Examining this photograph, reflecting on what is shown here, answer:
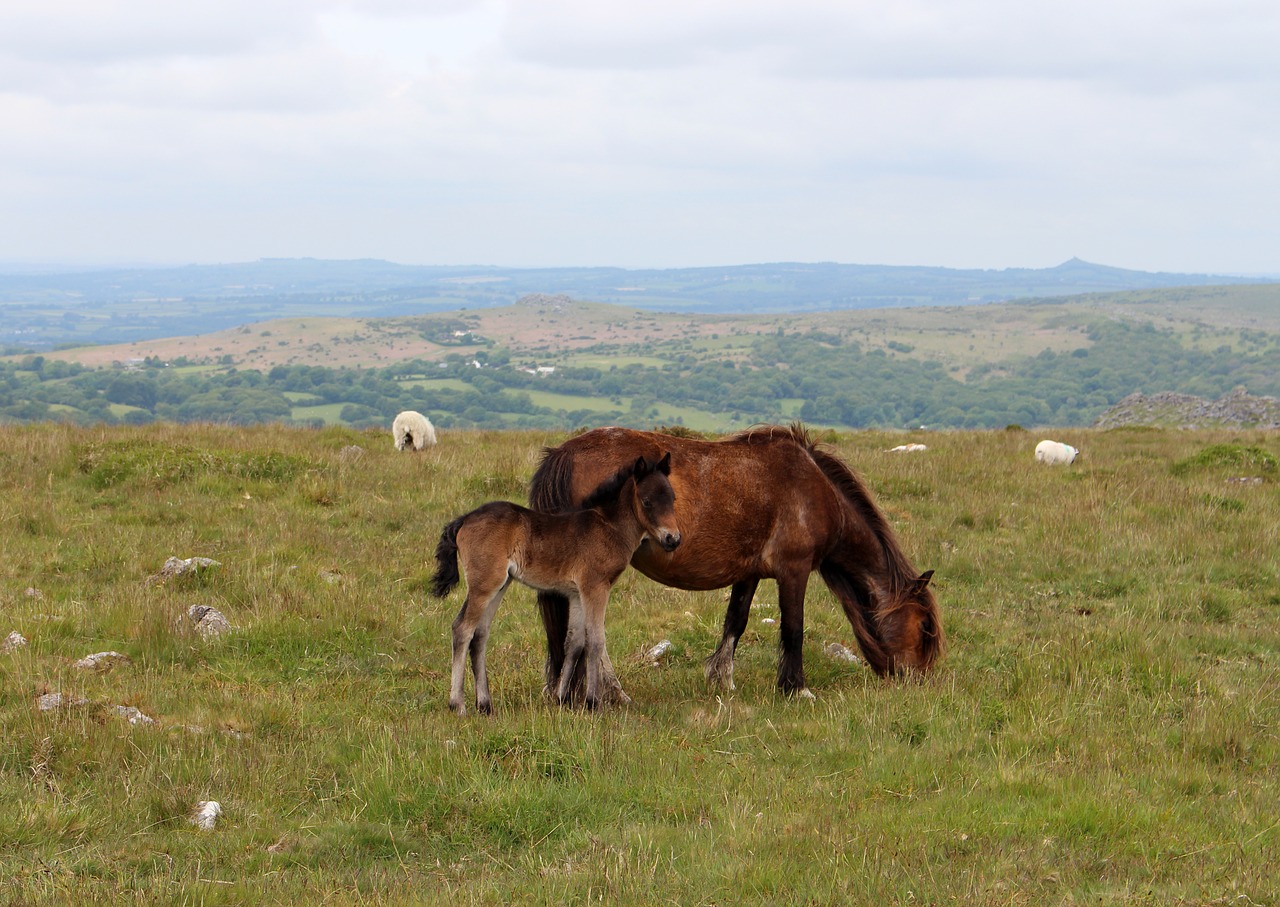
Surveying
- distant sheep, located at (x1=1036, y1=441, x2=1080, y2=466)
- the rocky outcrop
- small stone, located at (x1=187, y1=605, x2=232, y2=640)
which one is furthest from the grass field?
the rocky outcrop

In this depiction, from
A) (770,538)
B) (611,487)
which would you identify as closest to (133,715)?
(611,487)

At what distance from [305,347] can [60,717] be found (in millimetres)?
154093

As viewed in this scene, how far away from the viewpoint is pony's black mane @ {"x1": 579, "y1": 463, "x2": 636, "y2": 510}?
787 cm

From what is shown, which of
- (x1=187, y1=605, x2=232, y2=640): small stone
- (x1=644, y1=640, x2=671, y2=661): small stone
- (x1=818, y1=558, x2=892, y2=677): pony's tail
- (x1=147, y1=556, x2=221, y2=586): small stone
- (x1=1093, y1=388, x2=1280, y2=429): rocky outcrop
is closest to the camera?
(x1=818, y1=558, x2=892, y2=677): pony's tail

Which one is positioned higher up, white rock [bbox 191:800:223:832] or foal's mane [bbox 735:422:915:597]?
foal's mane [bbox 735:422:915:597]

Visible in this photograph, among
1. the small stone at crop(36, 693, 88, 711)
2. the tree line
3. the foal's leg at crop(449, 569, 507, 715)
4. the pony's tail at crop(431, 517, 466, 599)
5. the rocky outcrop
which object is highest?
the pony's tail at crop(431, 517, 466, 599)

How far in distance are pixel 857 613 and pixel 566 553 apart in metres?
2.89

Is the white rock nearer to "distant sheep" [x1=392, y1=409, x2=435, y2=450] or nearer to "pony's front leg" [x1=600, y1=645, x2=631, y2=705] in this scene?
"pony's front leg" [x1=600, y1=645, x2=631, y2=705]

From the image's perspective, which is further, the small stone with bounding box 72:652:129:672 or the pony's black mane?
the small stone with bounding box 72:652:129:672

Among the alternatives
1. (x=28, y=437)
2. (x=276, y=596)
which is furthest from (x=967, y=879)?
(x=28, y=437)

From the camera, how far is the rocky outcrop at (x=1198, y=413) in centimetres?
4797

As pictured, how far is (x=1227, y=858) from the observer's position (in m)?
5.27

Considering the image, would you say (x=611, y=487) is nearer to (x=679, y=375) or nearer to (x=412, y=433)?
(x=412, y=433)

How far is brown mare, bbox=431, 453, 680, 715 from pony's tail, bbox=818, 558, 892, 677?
2.04 metres
